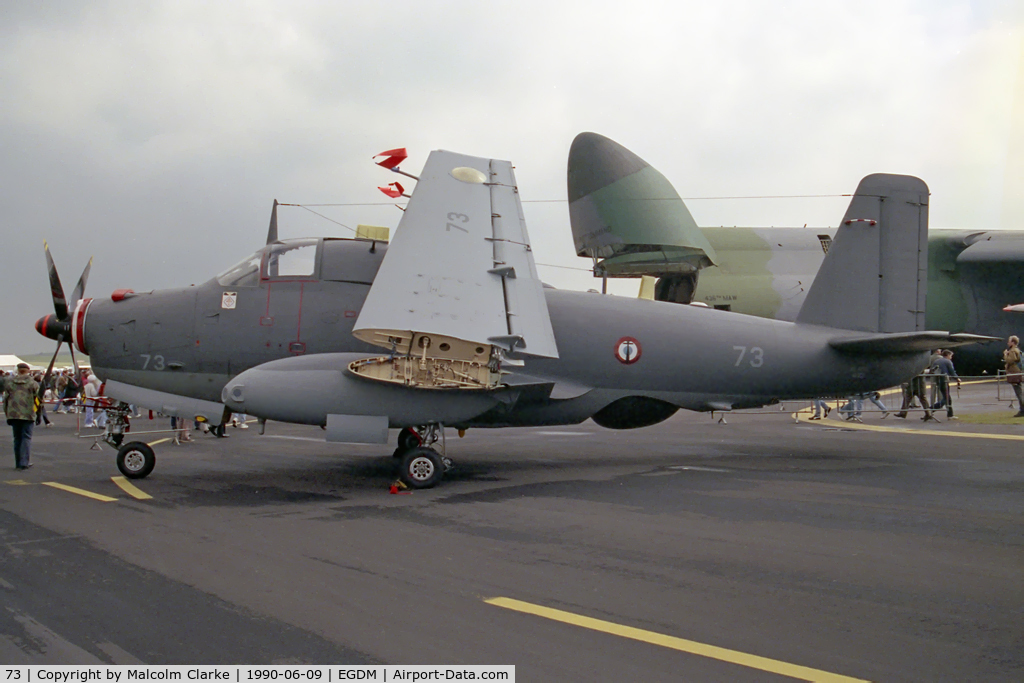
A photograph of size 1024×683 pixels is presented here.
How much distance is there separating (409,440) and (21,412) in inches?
266

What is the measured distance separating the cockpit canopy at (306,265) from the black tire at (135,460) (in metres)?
2.63

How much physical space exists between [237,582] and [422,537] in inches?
71.8

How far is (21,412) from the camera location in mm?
11992

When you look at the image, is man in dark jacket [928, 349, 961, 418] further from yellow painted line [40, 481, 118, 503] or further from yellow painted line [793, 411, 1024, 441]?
yellow painted line [40, 481, 118, 503]

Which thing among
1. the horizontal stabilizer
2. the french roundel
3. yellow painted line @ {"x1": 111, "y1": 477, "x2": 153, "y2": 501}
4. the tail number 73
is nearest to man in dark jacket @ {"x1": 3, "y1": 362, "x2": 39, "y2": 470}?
yellow painted line @ {"x1": 111, "y1": 477, "x2": 153, "y2": 501}

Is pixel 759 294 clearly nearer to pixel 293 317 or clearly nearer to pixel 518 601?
pixel 293 317

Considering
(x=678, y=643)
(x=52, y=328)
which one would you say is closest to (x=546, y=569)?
(x=678, y=643)

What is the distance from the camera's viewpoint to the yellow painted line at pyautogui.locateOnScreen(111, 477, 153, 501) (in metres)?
8.76

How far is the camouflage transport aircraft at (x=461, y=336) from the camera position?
8.99 m

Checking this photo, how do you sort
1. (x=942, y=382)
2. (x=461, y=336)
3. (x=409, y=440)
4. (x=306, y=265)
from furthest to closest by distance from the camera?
(x=942, y=382) < (x=409, y=440) < (x=306, y=265) < (x=461, y=336)

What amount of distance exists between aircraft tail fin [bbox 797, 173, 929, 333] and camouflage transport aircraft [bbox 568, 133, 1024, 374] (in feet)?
30.5

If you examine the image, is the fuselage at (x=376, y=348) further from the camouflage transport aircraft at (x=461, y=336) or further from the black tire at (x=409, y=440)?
the black tire at (x=409, y=440)

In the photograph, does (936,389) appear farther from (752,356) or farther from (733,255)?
(752,356)

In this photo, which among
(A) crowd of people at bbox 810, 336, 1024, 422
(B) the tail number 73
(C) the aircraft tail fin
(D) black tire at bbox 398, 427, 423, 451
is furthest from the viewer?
(A) crowd of people at bbox 810, 336, 1024, 422
